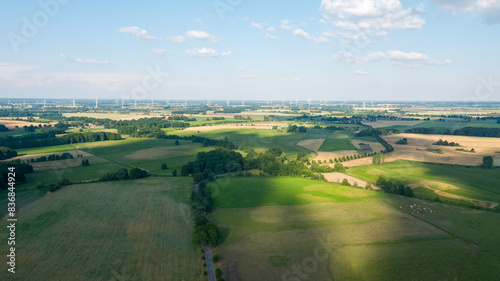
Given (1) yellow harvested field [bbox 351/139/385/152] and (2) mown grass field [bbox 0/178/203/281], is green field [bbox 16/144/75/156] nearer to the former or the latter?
(2) mown grass field [bbox 0/178/203/281]

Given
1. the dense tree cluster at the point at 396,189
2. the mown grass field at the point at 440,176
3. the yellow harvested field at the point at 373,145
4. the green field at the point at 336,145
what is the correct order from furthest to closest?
1. the green field at the point at 336,145
2. the yellow harvested field at the point at 373,145
3. the mown grass field at the point at 440,176
4. the dense tree cluster at the point at 396,189

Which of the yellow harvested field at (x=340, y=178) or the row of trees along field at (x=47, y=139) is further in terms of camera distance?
the row of trees along field at (x=47, y=139)

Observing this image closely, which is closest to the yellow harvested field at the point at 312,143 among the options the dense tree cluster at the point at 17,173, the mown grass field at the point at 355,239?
the mown grass field at the point at 355,239

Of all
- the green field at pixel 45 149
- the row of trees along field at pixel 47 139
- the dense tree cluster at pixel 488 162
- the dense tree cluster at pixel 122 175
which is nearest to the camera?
the dense tree cluster at pixel 122 175

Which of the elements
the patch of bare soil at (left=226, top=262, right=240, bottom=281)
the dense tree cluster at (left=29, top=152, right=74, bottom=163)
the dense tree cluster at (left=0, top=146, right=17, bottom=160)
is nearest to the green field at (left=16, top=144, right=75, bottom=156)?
the dense tree cluster at (left=0, top=146, right=17, bottom=160)

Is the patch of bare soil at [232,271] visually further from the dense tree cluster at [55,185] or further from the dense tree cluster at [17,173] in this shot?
the dense tree cluster at [17,173]

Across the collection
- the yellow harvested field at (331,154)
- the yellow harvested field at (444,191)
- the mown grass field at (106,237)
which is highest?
the yellow harvested field at (331,154)

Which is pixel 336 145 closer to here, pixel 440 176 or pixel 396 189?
pixel 440 176

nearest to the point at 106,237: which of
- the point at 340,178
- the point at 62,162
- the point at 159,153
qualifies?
the point at 340,178
